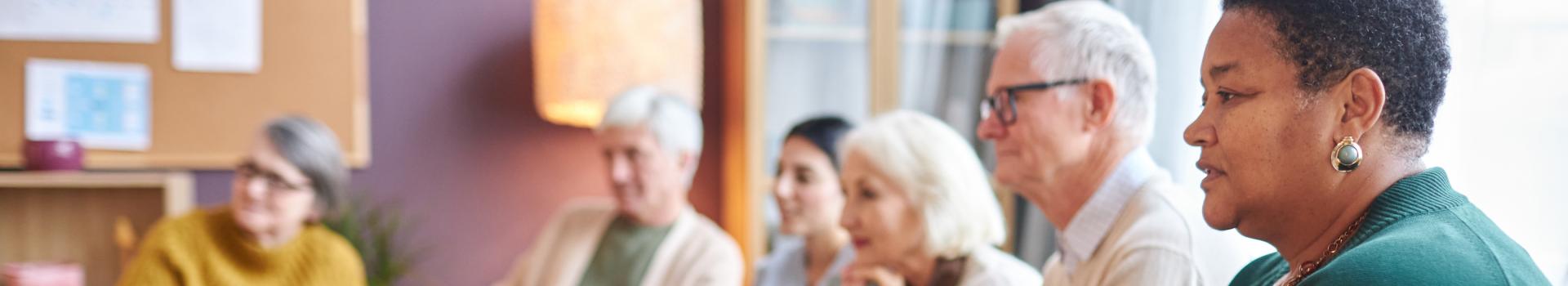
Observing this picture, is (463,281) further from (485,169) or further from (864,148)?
(864,148)

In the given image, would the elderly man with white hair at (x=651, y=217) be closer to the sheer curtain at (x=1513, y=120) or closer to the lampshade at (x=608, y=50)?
the lampshade at (x=608, y=50)

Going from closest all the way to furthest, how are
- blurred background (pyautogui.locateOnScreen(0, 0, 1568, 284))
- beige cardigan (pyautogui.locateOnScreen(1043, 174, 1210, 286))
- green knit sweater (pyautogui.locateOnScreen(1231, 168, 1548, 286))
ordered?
green knit sweater (pyautogui.locateOnScreen(1231, 168, 1548, 286)), beige cardigan (pyautogui.locateOnScreen(1043, 174, 1210, 286)), blurred background (pyautogui.locateOnScreen(0, 0, 1568, 284))

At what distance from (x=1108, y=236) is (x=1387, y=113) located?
61 centimetres

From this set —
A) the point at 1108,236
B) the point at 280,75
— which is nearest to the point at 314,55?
the point at 280,75

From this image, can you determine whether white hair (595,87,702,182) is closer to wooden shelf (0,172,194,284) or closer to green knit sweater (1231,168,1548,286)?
wooden shelf (0,172,194,284)

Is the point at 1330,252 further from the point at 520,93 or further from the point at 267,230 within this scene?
the point at 520,93

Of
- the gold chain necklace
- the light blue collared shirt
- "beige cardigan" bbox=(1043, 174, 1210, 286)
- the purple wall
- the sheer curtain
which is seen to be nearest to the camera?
the gold chain necklace

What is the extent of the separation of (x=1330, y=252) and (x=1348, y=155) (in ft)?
0.29

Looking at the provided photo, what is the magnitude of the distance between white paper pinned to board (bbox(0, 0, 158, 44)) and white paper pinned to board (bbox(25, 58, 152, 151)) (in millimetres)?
66

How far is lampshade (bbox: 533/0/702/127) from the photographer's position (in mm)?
3293

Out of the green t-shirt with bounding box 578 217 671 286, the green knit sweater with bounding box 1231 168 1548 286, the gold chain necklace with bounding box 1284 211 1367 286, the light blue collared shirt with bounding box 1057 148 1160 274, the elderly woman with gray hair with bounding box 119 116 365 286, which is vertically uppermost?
the green knit sweater with bounding box 1231 168 1548 286

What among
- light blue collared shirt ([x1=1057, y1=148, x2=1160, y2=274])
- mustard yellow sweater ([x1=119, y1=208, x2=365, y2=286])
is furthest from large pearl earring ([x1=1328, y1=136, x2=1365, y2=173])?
mustard yellow sweater ([x1=119, y1=208, x2=365, y2=286])

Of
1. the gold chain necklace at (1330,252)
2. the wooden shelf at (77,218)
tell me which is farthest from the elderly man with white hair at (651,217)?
the gold chain necklace at (1330,252)

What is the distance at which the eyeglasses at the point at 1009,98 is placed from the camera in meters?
1.63
